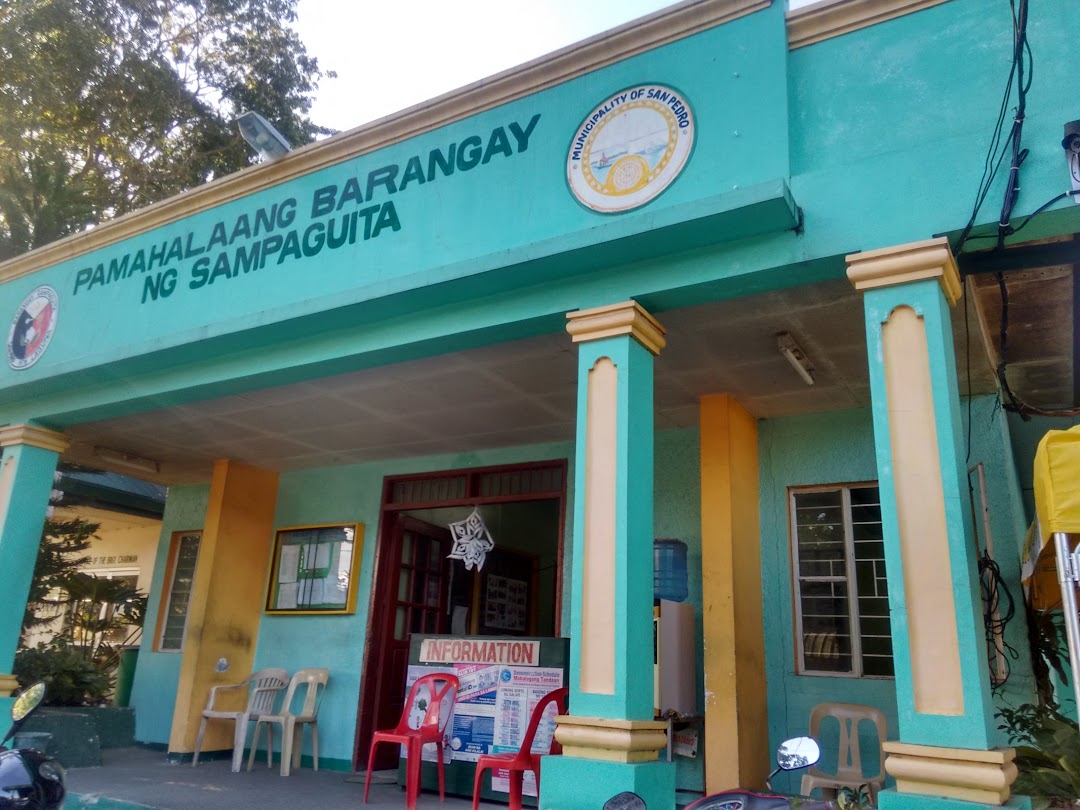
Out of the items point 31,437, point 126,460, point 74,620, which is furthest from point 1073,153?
point 74,620

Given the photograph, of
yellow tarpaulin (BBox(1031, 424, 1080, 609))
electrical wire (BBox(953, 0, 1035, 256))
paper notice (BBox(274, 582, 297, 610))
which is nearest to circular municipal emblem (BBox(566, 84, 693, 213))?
electrical wire (BBox(953, 0, 1035, 256))

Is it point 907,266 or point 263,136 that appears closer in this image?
point 907,266

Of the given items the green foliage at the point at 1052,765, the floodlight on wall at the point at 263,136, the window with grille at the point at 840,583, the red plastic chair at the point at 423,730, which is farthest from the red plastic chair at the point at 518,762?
the floodlight on wall at the point at 263,136

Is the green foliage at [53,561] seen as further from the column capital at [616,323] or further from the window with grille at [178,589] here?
the column capital at [616,323]

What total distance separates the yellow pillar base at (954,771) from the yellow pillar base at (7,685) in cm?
690

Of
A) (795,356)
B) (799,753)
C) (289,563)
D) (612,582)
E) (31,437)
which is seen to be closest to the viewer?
(799,753)

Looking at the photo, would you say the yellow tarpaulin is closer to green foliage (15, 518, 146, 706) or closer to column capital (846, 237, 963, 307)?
column capital (846, 237, 963, 307)

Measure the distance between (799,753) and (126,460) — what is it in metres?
8.23

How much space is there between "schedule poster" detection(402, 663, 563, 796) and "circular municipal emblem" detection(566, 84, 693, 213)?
3.42 m

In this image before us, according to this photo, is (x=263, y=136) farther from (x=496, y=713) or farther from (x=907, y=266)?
(x=907, y=266)

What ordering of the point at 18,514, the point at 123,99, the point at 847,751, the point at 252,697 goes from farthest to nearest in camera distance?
the point at 123,99 < the point at 252,697 < the point at 18,514 < the point at 847,751

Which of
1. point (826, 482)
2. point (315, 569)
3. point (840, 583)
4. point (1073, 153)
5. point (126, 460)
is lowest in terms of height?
point (840, 583)

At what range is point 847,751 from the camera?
5.67 meters

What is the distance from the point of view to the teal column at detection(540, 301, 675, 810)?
407cm
